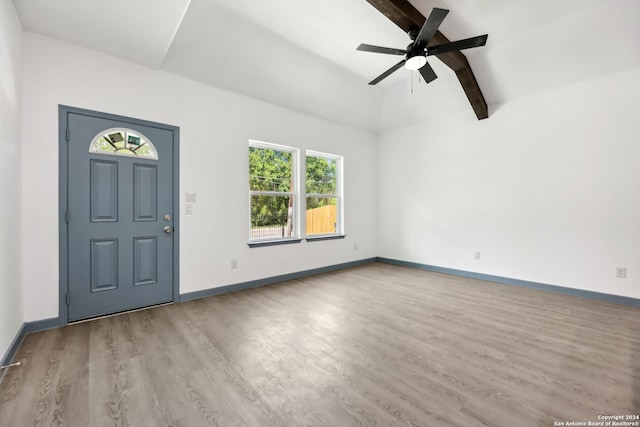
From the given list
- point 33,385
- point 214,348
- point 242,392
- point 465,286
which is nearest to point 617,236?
point 465,286

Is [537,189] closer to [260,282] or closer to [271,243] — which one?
[271,243]

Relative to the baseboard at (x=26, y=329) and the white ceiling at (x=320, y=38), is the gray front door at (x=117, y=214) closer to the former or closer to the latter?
the baseboard at (x=26, y=329)

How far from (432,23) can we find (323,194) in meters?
3.30

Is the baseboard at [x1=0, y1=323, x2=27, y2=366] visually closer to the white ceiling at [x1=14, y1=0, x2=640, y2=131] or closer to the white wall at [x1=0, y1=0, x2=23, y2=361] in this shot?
the white wall at [x1=0, y1=0, x2=23, y2=361]

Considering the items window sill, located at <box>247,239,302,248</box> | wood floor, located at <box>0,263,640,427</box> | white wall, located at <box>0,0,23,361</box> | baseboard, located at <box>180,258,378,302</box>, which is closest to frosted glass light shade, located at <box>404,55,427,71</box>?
wood floor, located at <box>0,263,640,427</box>

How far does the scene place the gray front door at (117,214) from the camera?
280 centimetres

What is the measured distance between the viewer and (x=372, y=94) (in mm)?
4977

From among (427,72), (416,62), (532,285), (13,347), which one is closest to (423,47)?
(416,62)

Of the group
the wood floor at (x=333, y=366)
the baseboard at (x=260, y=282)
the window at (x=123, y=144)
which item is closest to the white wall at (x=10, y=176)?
the wood floor at (x=333, y=366)

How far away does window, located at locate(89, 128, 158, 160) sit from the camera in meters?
2.92

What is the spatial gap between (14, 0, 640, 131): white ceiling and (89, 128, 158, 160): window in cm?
85

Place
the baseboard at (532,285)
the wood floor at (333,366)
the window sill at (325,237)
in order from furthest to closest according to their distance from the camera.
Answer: the window sill at (325,237), the baseboard at (532,285), the wood floor at (333,366)

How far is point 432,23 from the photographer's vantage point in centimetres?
225

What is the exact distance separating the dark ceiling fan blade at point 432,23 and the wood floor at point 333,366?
8.86 feet
